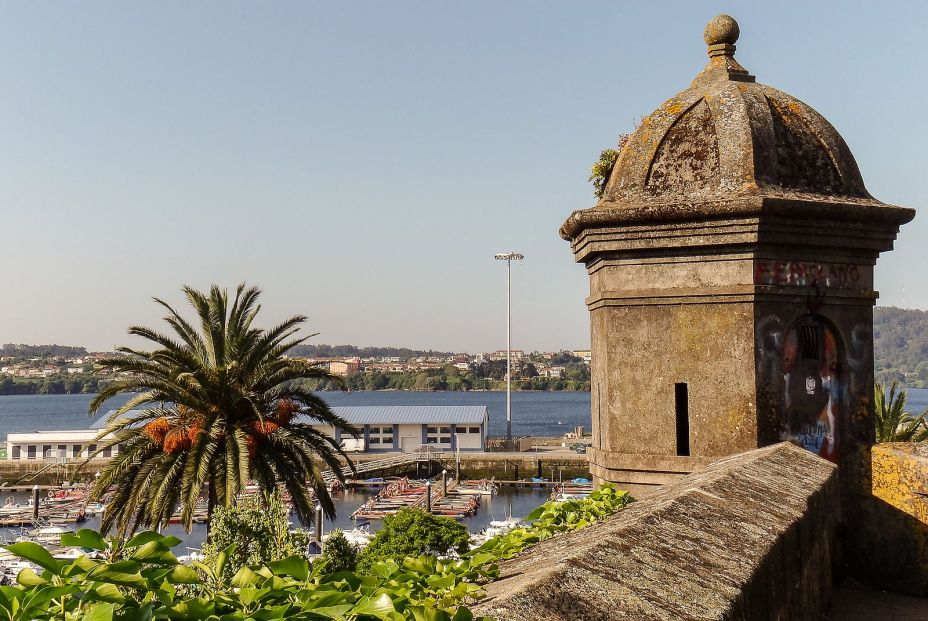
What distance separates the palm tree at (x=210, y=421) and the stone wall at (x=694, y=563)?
11.9m

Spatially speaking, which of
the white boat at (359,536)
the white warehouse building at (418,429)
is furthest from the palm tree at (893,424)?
the white warehouse building at (418,429)

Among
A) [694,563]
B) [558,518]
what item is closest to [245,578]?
[694,563]

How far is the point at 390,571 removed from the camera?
7.34 ft

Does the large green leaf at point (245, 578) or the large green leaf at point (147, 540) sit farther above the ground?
the large green leaf at point (147, 540)

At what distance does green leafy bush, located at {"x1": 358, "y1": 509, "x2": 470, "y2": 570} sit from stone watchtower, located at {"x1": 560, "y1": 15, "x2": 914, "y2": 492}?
52.3 feet

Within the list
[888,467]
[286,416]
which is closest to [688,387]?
[888,467]

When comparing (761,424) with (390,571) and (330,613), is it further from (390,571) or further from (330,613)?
(330,613)

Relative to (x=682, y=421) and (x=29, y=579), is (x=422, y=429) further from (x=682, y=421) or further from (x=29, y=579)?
(x=29, y=579)

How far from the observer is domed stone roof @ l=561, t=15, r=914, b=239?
6.46 m

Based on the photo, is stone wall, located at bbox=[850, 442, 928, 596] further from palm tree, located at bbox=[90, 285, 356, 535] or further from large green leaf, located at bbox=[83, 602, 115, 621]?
palm tree, located at bbox=[90, 285, 356, 535]

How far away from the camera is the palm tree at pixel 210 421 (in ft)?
50.0

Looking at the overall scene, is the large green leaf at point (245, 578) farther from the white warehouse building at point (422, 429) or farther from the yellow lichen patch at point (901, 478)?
the white warehouse building at point (422, 429)

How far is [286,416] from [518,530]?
43.6ft

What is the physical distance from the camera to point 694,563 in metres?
2.57
